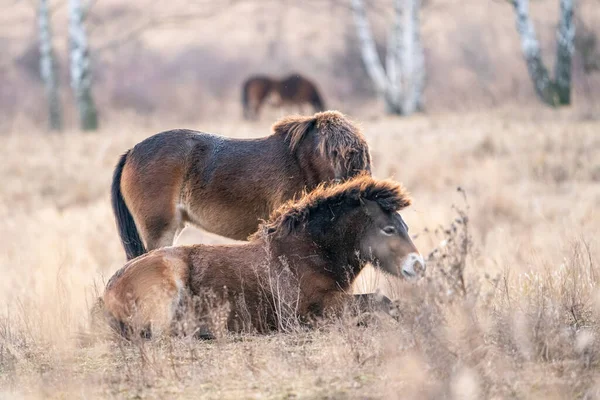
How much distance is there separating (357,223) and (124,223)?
7.97ft

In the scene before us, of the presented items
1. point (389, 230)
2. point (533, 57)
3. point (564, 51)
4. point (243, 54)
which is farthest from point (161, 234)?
point (243, 54)

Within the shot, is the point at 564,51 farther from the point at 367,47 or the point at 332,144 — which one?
the point at 332,144

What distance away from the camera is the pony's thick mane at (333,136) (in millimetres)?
7578

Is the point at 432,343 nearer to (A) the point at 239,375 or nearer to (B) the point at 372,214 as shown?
(A) the point at 239,375

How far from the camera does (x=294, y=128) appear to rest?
7.88 m

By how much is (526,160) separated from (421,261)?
374 inches

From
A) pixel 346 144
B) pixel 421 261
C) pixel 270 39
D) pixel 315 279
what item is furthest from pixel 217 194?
pixel 270 39

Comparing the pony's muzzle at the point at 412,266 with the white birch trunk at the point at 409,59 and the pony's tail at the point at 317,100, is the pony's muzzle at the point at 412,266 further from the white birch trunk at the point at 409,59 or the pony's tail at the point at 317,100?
the pony's tail at the point at 317,100

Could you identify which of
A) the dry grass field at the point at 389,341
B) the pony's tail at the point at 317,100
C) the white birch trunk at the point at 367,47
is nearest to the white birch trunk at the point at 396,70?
the white birch trunk at the point at 367,47

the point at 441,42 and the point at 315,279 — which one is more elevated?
the point at 441,42

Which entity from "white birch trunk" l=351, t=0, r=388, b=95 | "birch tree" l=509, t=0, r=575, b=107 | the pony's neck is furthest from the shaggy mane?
"white birch trunk" l=351, t=0, r=388, b=95

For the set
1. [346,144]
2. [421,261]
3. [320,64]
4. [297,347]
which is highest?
[320,64]

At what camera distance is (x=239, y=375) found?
5.38 metres

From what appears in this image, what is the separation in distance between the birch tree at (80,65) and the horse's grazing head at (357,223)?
15825 millimetres
